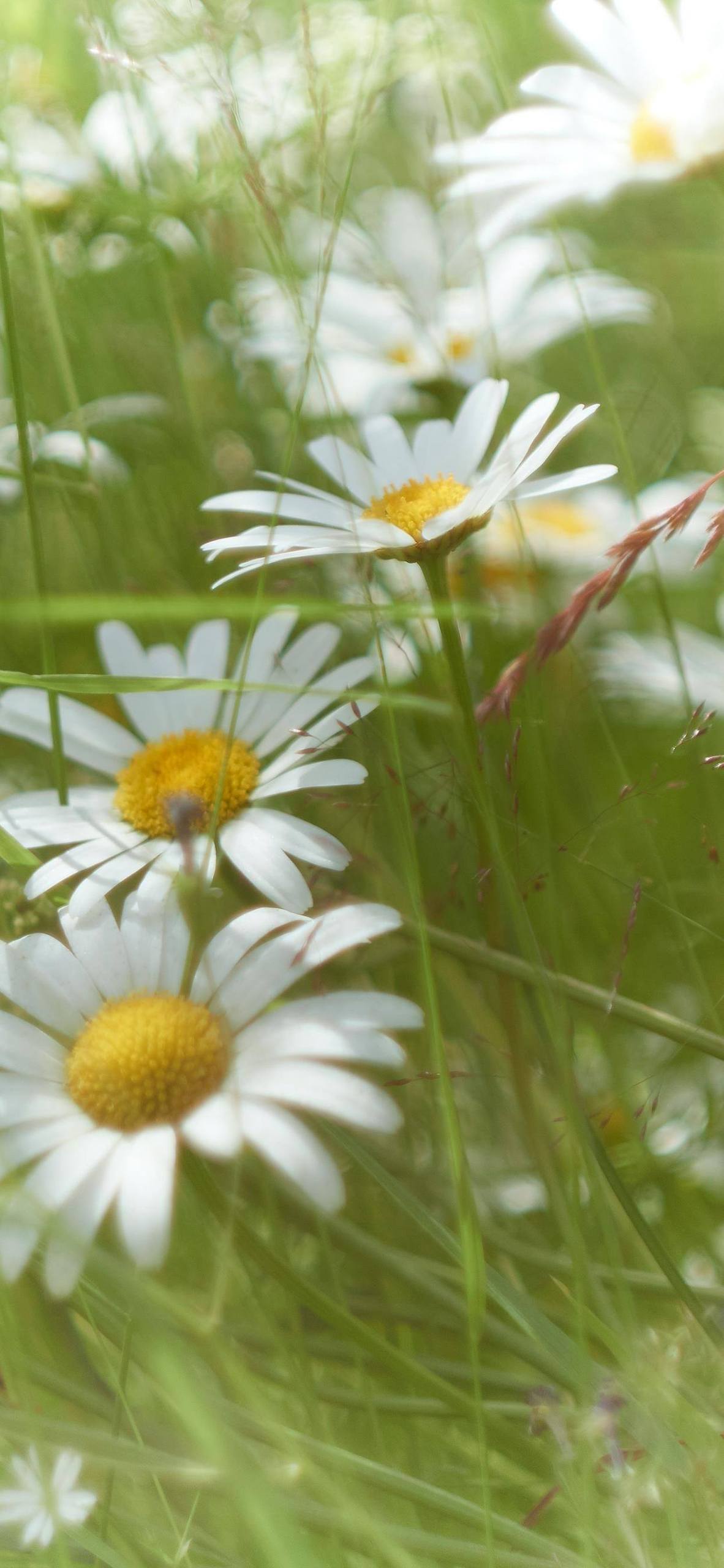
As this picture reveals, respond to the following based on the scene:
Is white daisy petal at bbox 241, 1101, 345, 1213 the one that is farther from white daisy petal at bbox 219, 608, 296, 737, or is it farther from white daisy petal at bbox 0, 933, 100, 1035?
white daisy petal at bbox 219, 608, 296, 737

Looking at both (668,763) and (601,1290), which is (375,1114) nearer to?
(601,1290)

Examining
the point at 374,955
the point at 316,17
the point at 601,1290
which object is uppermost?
the point at 316,17

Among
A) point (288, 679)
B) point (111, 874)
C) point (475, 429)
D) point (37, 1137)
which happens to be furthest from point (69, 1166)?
point (475, 429)

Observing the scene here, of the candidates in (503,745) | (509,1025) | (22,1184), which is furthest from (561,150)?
(22,1184)

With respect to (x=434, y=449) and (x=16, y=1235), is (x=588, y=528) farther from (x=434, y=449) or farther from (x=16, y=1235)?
(x=16, y=1235)

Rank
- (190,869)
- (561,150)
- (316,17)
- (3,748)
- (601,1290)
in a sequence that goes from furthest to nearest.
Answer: (316,17) → (3,748) → (561,150) → (601,1290) → (190,869)
